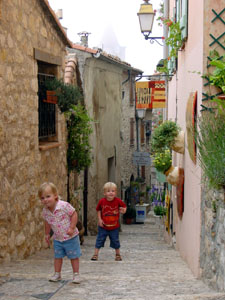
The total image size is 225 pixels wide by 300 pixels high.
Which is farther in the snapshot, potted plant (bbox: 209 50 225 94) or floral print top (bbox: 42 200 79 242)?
potted plant (bbox: 209 50 225 94)

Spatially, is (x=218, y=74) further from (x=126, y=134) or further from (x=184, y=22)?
(x=126, y=134)

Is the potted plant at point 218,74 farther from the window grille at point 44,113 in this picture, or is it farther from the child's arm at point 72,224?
the window grille at point 44,113

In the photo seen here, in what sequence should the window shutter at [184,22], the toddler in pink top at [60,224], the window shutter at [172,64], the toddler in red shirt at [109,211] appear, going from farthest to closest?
the window shutter at [172,64] < the window shutter at [184,22] < the toddler in red shirt at [109,211] < the toddler in pink top at [60,224]

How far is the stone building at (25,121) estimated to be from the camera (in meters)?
6.15

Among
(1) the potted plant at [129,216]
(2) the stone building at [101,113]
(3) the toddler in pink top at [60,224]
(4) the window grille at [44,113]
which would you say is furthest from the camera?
(1) the potted plant at [129,216]

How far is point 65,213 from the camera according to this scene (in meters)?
5.00

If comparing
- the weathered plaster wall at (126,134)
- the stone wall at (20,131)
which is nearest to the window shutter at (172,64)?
the stone wall at (20,131)

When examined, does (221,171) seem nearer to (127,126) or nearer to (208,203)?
(208,203)

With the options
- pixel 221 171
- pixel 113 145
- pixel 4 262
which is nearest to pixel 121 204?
pixel 4 262

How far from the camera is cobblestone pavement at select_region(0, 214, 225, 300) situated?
4.27 m

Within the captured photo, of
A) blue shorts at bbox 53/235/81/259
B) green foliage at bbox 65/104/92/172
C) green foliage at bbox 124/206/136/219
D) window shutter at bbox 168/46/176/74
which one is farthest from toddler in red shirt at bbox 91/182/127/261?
green foliage at bbox 124/206/136/219

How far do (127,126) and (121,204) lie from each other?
16940mm

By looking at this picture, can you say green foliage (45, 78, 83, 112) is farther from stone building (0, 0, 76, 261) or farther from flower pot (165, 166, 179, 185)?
flower pot (165, 166, 179, 185)

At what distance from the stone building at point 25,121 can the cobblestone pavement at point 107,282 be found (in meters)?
0.49
